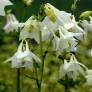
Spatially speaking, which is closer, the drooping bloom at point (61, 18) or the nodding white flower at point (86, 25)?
the drooping bloom at point (61, 18)

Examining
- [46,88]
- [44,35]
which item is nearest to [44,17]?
[44,35]

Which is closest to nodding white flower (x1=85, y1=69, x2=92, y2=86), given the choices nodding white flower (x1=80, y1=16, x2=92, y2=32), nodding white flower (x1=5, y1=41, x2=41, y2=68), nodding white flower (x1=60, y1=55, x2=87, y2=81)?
nodding white flower (x1=60, y1=55, x2=87, y2=81)

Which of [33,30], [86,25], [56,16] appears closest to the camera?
[56,16]

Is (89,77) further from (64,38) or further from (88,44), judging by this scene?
(88,44)

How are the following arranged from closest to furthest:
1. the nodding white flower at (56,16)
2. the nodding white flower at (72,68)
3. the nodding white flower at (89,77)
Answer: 1. the nodding white flower at (56,16)
2. the nodding white flower at (72,68)
3. the nodding white flower at (89,77)

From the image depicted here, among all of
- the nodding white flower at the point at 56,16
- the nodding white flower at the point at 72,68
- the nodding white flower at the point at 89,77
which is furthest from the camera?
the nodding white flower at the point at 89,77

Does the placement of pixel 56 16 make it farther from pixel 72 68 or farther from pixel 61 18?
pixel 72 68

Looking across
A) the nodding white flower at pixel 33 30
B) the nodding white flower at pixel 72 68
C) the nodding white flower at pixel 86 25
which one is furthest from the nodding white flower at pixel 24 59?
the nodding white flower at pixel 86 25

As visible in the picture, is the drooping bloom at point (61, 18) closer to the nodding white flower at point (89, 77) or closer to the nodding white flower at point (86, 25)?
the nodding white flower at point (86, 25)

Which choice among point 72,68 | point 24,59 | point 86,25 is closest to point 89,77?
point 72,68

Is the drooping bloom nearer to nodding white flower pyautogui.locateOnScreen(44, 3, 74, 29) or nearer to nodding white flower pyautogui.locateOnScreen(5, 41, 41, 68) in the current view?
nodding white flower pyautogui.locateOnScreen(44, 3, 74, 29)

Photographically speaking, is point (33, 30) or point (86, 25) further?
point (86, 25)

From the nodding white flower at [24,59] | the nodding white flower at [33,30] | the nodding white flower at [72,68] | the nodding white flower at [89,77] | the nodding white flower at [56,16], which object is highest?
the nodding white flower at [56,16]
